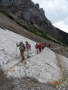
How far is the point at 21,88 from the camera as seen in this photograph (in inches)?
805

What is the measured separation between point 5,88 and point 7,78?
2108mm

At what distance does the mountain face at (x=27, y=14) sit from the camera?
502 ft

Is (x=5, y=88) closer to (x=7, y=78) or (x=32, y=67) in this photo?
(x=7, y=78)

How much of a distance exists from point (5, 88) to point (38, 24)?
154020mm

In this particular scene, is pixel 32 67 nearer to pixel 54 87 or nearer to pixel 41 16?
pixel 54 87

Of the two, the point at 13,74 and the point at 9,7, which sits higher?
the point at 9,7

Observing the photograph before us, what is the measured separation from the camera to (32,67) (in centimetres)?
2541

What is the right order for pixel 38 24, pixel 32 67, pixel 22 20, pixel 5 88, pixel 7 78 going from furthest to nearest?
pixel 38 24 → pixel 22 20 → pixel 32 67 → pixel 7 78 → pixel 5 88

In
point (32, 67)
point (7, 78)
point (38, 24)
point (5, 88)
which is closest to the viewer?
point (5, 88)

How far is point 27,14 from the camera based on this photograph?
162 meters

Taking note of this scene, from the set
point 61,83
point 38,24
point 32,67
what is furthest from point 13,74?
point 38,24

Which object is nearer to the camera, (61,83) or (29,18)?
(61,83)

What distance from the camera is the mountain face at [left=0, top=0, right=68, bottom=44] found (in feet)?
502

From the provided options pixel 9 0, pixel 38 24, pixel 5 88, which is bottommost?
pixel 5 88
